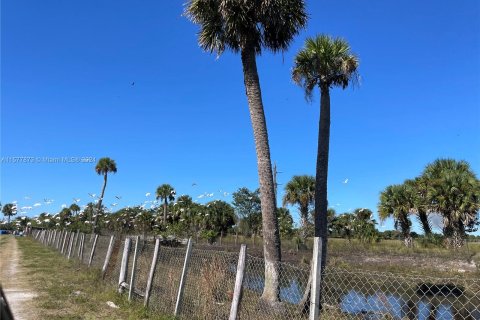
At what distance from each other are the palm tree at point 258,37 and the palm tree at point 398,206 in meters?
27.9

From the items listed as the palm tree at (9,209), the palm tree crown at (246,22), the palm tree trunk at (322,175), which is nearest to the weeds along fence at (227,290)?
the palm tree trunk at (322,175)

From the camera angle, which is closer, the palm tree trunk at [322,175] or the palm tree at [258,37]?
the palm tree at [258,37]

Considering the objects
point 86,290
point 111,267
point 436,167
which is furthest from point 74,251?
point 436,167

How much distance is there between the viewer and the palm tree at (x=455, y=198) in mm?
30641

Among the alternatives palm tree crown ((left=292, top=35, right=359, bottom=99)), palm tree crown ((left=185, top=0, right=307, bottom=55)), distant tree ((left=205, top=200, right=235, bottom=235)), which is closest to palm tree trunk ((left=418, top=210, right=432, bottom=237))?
palm tree crown ((left=292, top=35, right=359, bottom=99))

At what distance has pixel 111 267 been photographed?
13195 mm

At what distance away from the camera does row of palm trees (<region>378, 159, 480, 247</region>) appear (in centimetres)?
3083

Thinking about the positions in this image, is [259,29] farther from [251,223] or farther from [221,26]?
[251,223]

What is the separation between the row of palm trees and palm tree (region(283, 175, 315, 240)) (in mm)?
7307

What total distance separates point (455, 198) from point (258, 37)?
2470cm

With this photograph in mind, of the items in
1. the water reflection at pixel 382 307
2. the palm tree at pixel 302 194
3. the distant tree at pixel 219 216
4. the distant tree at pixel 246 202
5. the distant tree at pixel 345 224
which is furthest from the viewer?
the distant tree at pixel 246 202

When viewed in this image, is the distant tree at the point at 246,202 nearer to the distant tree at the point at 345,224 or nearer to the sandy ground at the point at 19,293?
the distant tree at the point at 345,224

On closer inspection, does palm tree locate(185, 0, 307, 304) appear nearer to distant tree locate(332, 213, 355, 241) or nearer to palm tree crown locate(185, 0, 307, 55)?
palm tree crown locate(185, 0, 307, 55)

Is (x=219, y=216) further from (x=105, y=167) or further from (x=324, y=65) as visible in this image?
(x=324, y=65)
